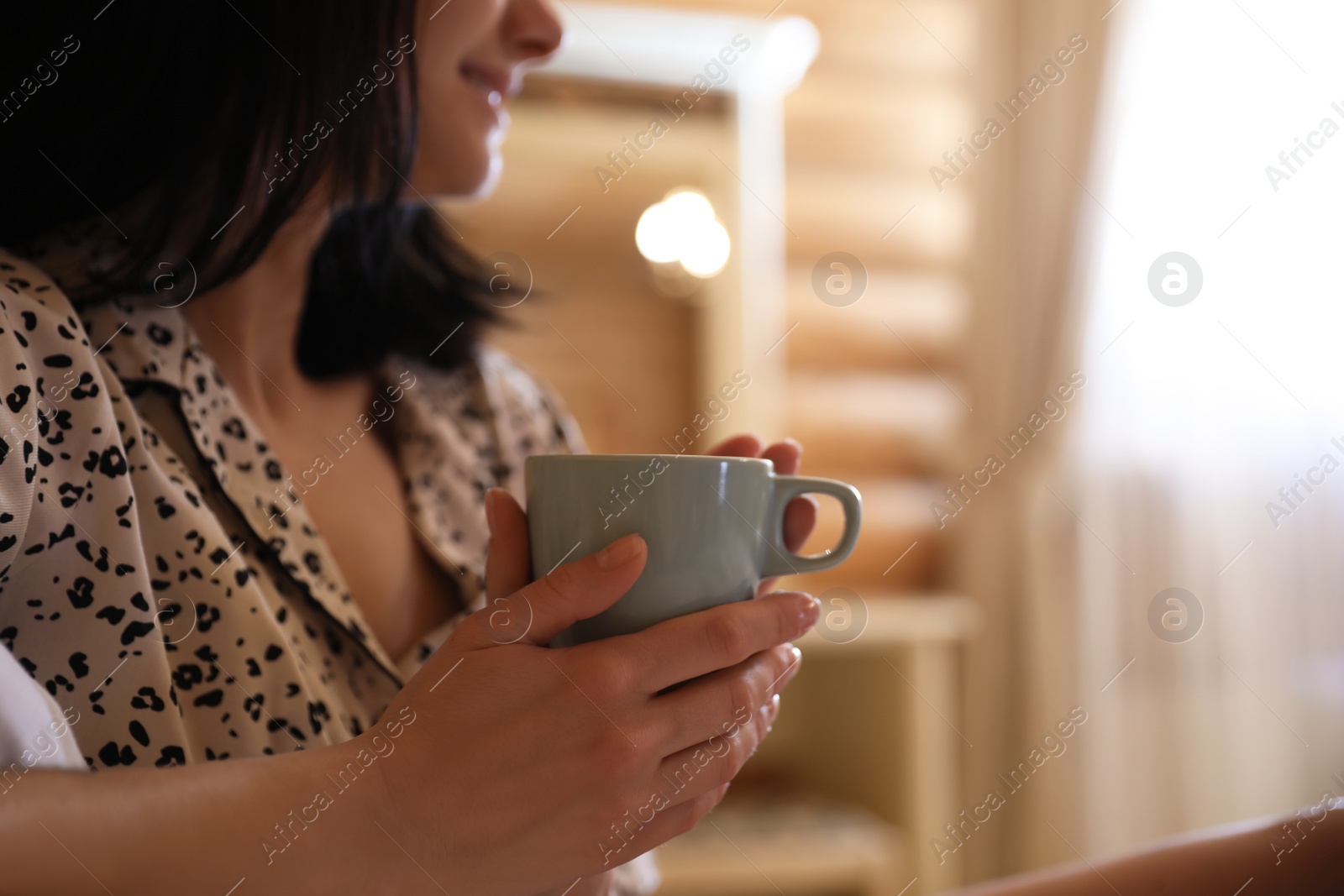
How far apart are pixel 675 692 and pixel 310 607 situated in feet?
1.04

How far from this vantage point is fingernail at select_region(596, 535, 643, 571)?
0.43 metres

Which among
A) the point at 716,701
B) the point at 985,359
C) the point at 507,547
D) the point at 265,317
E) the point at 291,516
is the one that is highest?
the point at 265,317

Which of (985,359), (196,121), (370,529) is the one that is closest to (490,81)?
(196,121)

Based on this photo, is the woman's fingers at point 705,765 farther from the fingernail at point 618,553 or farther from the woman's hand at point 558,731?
the fingernail at point 618,553

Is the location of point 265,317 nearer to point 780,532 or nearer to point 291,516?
point 291,516

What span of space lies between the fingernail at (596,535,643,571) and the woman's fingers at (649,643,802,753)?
71 mm

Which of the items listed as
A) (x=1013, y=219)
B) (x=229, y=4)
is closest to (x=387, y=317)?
(x=229, y=4)

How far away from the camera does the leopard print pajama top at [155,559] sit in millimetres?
500

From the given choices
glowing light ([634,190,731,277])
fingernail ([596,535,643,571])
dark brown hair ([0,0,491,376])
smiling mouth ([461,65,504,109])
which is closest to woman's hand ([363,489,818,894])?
fingernail ([596,535,643,571])

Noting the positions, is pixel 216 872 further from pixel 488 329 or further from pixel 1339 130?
pixel 1339 130

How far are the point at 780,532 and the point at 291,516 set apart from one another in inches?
14.0

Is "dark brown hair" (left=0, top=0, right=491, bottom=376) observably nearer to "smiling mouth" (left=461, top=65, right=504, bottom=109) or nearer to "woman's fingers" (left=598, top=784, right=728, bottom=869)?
"smiling mouth" (left=461, top=65, right=504, bottom=109)

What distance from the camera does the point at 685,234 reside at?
1.88 metres

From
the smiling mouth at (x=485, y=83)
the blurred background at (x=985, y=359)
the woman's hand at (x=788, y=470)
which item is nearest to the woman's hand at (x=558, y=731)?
the woman's hand at (x=788, y=470)
